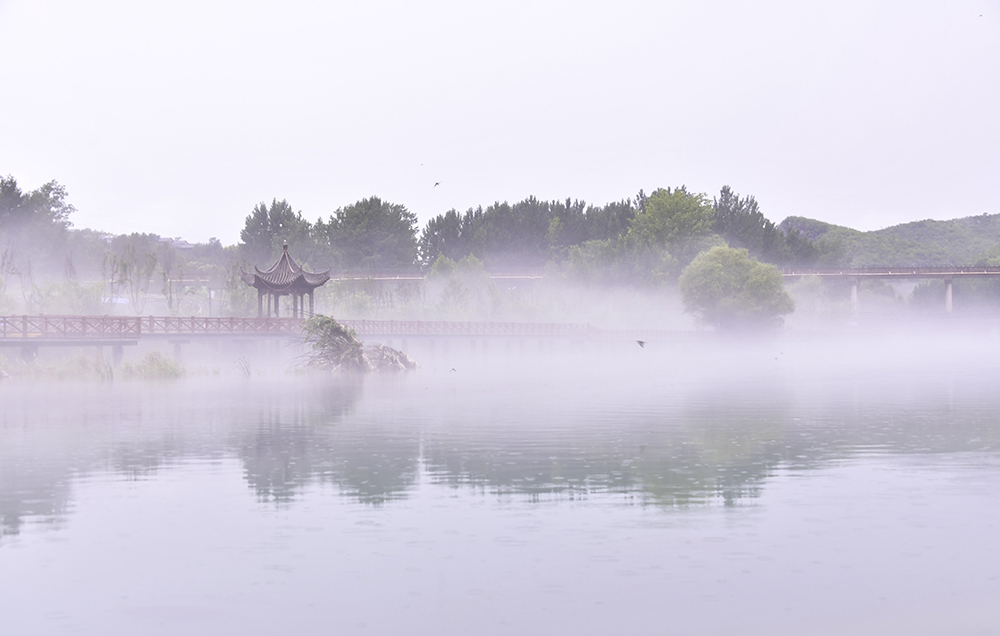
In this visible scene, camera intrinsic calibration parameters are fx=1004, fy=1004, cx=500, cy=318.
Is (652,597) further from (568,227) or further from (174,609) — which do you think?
(568,227)

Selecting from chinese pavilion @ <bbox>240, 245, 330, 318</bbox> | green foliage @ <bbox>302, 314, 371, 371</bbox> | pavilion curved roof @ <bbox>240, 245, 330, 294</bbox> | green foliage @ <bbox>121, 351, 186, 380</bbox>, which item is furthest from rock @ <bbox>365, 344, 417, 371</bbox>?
green foliage @ <bbox>121, 351, 186, 380</bbox>

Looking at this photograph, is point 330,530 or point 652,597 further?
point 330,530

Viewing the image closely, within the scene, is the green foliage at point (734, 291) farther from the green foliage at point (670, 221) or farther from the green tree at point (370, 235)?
the green tree at point (370, 235)

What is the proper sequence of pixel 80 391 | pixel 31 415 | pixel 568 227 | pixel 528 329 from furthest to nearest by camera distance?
pixel 568 227 < pixel 528 329 < pixel 80 391 < pixel 31 415

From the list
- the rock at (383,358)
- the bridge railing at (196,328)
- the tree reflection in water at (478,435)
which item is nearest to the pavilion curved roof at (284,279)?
the bridge railing at (196,328)

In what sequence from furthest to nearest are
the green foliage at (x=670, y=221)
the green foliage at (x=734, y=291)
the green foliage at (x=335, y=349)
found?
the green foliage at (x=670, y=221) < the green foliage at (x=734, y=291) < the green foliage at (x=335, y=349)

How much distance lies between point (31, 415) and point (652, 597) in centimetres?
2873

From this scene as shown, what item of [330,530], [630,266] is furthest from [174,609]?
[630,266]

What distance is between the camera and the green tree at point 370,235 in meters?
152

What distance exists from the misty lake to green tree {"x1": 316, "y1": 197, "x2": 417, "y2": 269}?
116 meters

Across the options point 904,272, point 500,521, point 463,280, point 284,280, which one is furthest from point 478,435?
point 904,272

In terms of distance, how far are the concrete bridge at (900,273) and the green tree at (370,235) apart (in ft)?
194

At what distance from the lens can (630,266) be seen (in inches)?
Result: 5349

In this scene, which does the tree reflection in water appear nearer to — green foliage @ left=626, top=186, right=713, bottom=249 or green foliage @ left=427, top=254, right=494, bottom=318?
green foliage @ left=427, top=254, right=494, bottom=318
